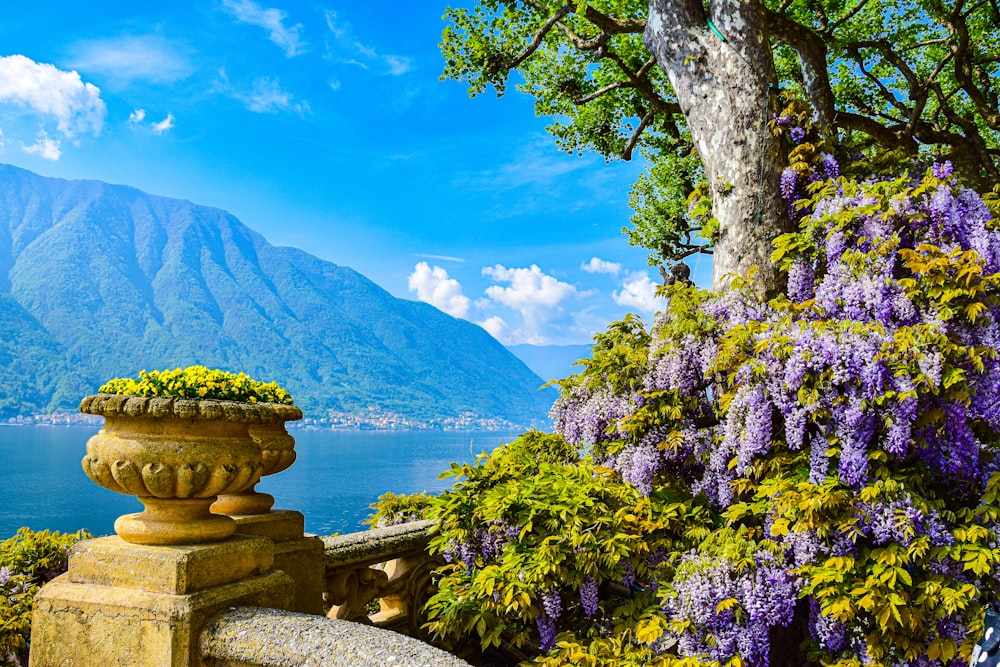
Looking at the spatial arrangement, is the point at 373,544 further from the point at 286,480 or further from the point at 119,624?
the point at 286,480

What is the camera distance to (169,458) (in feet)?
8.88

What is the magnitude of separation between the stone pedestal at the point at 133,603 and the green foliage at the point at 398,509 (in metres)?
3.40

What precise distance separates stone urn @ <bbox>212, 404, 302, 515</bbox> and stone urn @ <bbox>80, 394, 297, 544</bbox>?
190 millimetres

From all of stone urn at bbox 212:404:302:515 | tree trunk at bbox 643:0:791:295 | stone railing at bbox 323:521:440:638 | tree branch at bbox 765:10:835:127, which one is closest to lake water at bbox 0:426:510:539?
stone railing at bbox 323:521:440:638

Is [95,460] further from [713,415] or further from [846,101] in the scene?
[846,101]

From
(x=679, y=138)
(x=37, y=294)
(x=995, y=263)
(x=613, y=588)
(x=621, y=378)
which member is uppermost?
(x=37, y=294)

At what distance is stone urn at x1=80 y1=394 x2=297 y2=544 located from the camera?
270 centimetres

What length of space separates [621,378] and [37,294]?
234052 mm

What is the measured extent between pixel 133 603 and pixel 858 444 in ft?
11.4

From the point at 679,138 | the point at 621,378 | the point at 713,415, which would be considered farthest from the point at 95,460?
the point at 679,138

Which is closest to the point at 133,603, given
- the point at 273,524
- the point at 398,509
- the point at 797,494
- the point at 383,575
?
the point at 273,524

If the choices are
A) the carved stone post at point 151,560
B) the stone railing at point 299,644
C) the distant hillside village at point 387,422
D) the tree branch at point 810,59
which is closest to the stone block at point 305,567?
the carved stone post at point 151,560

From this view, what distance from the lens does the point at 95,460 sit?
2.73 meters

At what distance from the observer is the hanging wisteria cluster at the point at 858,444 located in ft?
11.8
